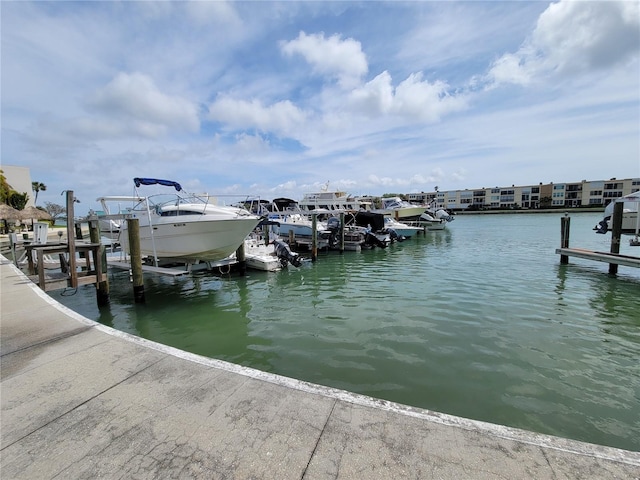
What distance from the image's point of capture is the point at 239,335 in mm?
7293

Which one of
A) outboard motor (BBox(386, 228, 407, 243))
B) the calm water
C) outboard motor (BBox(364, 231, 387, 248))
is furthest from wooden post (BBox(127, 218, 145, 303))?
outboard motor (BBox(386, 228, 407, 243))

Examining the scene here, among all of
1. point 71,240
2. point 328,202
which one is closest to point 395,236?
point 328,202

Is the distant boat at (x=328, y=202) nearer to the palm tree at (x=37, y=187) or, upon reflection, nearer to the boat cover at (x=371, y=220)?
the boat cover at (x=371, y=220)

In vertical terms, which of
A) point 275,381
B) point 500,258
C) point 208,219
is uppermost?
point 208,219

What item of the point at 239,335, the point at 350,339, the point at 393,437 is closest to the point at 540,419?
the point at 393,437

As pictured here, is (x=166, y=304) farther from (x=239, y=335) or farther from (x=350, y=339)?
A: (x=350, y=339)

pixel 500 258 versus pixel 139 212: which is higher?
pixel 139 212

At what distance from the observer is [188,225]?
11.0m

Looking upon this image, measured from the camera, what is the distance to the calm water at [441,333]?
4.50m

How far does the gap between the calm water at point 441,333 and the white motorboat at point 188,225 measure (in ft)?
5.07

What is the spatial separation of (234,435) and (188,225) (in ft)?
31.7

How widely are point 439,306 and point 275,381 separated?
264 inches

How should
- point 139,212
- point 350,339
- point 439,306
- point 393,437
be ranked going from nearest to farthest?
point 393,437 → point 350,339 → point 439,306 → point 139,212

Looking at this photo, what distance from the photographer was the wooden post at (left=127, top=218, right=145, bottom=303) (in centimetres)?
925
